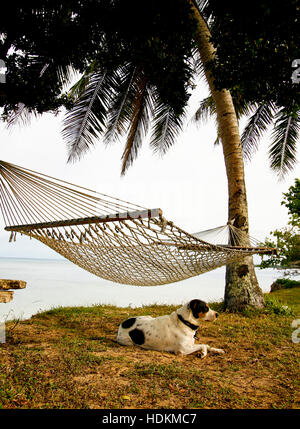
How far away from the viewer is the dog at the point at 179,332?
185 cm

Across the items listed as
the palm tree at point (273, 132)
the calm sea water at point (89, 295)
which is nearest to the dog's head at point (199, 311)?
the calm sea water at point (89, 295)

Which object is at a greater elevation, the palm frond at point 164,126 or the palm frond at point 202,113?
the palm frond at point 202,113

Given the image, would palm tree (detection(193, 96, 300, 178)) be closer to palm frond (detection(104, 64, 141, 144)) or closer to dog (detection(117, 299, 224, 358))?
palm frond (detection(104, 64, 141, 144))

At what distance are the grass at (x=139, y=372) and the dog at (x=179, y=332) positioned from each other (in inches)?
2.4

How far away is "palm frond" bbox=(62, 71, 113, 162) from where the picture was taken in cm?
A: 439

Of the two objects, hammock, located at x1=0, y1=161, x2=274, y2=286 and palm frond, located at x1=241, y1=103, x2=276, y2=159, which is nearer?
hammock, located at x1=0, y1=161, x2=274, y2=286

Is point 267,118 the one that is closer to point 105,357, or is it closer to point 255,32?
point 255,32

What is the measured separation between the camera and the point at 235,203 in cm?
336

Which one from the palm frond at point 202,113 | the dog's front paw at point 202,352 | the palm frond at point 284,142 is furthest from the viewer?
the palm frond at point 202,113

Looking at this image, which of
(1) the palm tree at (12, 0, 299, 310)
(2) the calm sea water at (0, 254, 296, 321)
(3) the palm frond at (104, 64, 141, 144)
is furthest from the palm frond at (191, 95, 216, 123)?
(2) the calm sea water at (0, 254, 296, 321)

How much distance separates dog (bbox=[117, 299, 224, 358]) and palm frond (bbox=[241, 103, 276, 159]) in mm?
4194

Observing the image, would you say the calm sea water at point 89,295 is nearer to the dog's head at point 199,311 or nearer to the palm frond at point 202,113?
the dog's head at point 199,311

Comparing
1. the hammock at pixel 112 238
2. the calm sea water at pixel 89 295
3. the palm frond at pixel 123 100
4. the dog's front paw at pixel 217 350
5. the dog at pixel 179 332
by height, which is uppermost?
the palm frond at pixel 123 100

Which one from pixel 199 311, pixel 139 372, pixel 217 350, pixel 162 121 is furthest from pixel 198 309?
pixel 162 121
